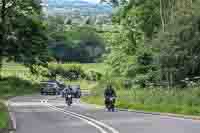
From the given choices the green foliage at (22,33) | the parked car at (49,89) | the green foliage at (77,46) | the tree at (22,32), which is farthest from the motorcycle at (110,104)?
the green foliage at (77,46)

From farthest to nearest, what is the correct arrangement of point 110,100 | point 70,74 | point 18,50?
point 70,74
point 18,50
point 110,100

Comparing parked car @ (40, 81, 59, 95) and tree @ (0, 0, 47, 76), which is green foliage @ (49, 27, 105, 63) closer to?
tree @ (0, 0, 47, 76)

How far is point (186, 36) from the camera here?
4897 cm

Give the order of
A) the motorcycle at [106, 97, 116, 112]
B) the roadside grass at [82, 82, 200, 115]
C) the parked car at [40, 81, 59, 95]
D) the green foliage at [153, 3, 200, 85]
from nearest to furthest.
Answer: the roadside grass at [82, 82, 200, 115] → the motorcycle at [106, 97, 116, 112] → the green foliage at [153, 3, 200, 85] → the parked car at [40, 81, 59, 95]

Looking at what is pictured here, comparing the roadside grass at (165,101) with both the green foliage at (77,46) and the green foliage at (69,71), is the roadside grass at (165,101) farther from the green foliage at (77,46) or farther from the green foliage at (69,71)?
the green foliage at (77,46)

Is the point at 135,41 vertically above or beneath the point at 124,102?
above

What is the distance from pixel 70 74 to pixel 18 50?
27524 millimetres

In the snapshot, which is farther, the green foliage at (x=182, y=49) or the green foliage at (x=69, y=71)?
the green foliage at (x=69, y=71)

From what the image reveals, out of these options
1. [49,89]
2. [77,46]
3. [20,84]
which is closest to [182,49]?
[49,89]

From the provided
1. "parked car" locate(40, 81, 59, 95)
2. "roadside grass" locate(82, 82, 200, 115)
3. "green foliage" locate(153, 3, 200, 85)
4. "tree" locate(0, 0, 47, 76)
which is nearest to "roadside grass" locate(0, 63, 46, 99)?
"parked car" locate(40, 81, 59, 95)

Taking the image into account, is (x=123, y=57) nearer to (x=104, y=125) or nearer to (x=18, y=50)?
(x=18, y=50)

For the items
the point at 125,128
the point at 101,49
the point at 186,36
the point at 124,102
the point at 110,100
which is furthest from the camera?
the point at 101,49

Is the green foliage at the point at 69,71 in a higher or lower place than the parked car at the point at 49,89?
higher

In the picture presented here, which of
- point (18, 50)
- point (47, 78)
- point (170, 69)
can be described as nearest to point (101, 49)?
point (47, 78)
